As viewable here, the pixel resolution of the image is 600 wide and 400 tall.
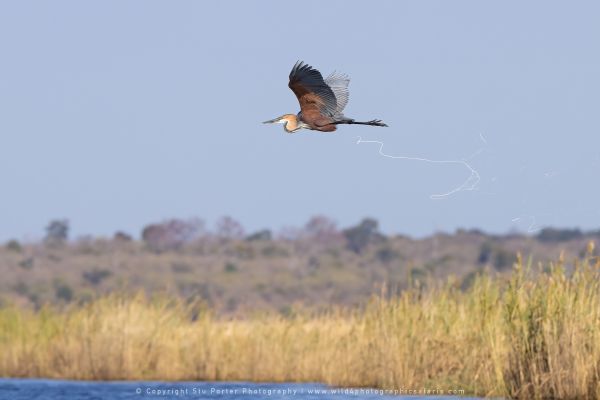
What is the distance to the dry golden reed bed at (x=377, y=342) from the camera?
14.4m

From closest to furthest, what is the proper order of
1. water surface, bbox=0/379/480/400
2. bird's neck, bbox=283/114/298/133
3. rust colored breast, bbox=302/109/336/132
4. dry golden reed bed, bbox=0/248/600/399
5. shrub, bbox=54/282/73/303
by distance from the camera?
rust colored breast, bbox=302/109/336/132, bird's neck, bbox=283/114/298/133, dry golden reed bed, bbox=0/248/600/399, water surface, bbox=0/379/480/400, shrub, bbox=54/282/73/303

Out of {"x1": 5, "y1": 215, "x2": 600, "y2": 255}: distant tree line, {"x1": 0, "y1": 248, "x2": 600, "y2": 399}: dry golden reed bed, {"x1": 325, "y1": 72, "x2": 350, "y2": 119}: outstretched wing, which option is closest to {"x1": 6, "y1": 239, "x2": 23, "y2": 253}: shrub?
{"x1": 5, "y1": 215, "x2": 600, "y2": 255}: distant tree line

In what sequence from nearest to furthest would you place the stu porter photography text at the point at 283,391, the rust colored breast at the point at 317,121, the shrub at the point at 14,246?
the rust colored breast at the point at 317,121 < the stu porter photography text at the point at 283,391 < the shrub at the point at 14,246

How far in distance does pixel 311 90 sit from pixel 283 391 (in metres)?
8.42

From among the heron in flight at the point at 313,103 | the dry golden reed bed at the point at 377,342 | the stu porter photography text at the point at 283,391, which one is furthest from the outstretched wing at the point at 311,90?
the stu porter photography text at the point at 283,391

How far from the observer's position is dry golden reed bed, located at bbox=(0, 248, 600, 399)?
567 inches

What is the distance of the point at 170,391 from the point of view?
19516 millimetres

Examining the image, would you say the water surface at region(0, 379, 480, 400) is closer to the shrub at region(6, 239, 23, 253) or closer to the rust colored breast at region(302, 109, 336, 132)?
the rust colored breast at region(302, 109, 336, 132)

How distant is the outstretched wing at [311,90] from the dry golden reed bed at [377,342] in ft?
14.5

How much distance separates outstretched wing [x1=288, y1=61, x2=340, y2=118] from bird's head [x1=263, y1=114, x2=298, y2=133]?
0.61 ft

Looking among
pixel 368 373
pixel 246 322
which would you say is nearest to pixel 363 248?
pixel 246 322

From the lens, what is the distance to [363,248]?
210 feet

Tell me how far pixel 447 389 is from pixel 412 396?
43 cm

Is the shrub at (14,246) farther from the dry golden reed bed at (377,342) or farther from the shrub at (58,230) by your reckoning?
the dry golden reed bed at (377,342)
